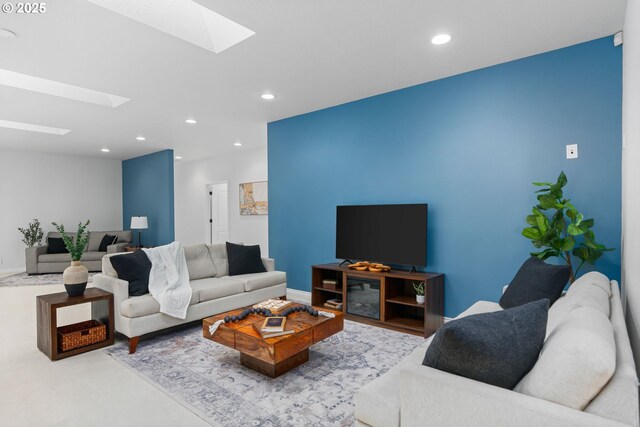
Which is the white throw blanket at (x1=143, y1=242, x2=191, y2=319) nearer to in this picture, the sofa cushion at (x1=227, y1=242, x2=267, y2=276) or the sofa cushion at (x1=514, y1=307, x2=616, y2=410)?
the sofa cushion at (x1=227, y1=242, x2=267, y2=276)

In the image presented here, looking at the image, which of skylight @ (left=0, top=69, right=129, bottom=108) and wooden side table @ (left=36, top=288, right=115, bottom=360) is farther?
skylight @ (left=0, top=69, right=129, bottom=108)

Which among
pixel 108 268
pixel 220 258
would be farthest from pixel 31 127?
pixel 220 258

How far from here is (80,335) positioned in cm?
302

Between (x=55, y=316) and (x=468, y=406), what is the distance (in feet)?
10.4

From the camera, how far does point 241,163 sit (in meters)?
7.86

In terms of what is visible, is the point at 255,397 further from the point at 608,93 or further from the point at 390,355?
the point at 608,93

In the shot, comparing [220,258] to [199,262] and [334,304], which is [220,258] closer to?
[199,262]

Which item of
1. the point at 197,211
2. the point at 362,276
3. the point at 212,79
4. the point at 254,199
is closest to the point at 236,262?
the point at 362,276

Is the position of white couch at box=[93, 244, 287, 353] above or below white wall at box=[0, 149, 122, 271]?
below

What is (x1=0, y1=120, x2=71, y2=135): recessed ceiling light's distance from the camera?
5.58 m

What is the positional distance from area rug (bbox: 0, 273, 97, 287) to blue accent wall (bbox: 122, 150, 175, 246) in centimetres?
186

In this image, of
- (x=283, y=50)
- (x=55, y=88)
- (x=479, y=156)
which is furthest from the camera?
(x=55, y=88)

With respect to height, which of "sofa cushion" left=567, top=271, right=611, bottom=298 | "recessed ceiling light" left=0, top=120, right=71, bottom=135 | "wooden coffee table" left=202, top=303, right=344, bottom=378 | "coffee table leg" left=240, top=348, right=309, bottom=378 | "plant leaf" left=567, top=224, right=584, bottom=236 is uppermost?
"recessed ceiling light" left=0, top=120, right=71, bottom=135

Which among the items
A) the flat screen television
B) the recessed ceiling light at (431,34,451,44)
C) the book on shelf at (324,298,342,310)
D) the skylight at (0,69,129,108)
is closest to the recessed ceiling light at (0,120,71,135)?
the skylight at (0,69,129,108)
